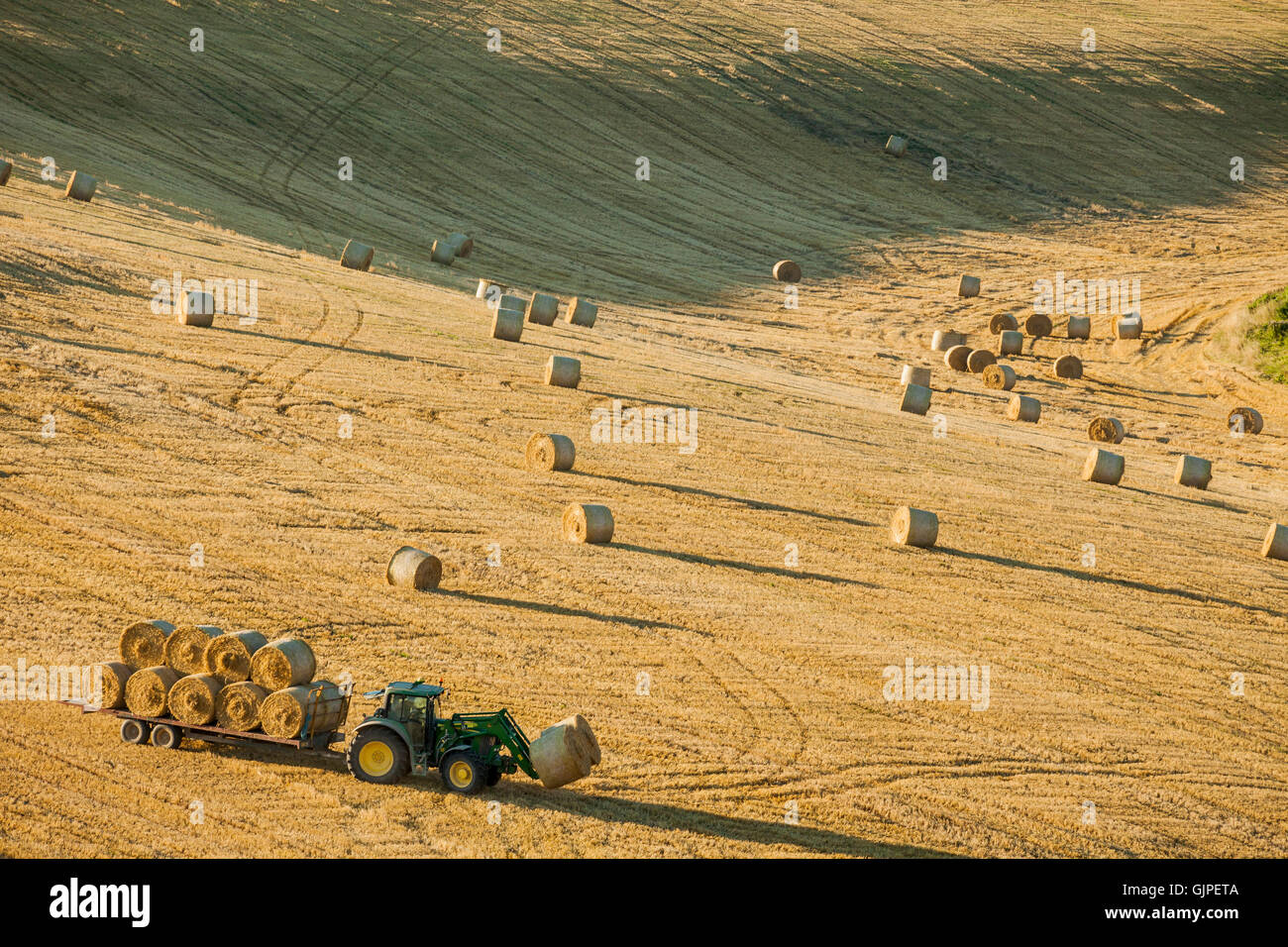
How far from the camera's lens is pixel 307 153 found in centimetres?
4734

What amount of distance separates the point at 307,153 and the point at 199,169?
503 cm

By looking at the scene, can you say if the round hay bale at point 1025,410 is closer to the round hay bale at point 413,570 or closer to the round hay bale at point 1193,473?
the round hay bale at point 1193,473

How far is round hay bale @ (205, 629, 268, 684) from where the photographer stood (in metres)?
14.1

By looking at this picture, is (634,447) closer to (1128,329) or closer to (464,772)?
(464,772)

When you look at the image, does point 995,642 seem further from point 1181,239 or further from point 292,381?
point 1181,239

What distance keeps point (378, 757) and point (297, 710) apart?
944mm

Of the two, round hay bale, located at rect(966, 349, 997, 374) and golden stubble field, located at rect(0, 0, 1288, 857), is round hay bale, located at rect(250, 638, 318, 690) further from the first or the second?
round hay bale, located at rect(966, 349, 997, 374)

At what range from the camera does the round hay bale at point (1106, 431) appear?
102 feet

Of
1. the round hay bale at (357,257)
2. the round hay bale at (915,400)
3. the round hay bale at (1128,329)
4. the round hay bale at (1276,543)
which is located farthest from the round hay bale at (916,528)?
the round hay bale at (1128,329)

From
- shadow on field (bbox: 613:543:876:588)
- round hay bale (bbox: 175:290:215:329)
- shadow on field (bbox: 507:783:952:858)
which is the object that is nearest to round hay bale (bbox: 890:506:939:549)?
shadow on field (bbox: 613:543:876:588)

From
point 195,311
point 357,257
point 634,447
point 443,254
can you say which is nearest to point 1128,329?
point 443,254

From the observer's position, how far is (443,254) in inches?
1569

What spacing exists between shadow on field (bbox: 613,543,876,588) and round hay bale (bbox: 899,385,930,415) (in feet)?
38.6
